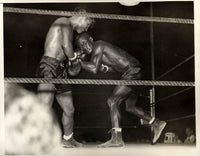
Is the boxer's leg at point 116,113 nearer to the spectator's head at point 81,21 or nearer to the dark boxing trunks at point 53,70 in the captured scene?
the dark boxing trunks at point 53,70

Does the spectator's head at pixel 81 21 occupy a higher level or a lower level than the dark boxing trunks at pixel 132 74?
higher

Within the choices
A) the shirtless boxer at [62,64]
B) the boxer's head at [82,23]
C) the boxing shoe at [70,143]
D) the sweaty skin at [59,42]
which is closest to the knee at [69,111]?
the shirtless boxer at [62,64]

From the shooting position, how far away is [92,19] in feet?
6.31

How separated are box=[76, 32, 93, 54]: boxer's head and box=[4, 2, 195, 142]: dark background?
31mm

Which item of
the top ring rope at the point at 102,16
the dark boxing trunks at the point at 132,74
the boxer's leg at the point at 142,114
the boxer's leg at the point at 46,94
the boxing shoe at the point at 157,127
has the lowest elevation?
the boxing shoe at the point at 157,127

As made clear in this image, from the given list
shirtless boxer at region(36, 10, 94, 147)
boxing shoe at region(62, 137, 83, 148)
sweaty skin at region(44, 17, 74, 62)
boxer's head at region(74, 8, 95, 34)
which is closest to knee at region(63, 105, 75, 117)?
shirtless boxer at region(36, 10, 94, 147)

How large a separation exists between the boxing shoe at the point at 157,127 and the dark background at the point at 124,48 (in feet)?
0.07

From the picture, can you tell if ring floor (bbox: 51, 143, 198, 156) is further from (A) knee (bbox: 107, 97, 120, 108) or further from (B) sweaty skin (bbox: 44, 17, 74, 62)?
(B) sweaty skin (bbox: 44, 17, 74, 62)

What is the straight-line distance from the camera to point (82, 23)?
1.92 meters

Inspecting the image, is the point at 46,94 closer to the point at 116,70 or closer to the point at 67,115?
the point at 67,115

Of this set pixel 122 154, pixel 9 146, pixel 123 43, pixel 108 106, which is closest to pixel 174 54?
pixel 123 43

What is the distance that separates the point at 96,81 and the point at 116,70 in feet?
0.33

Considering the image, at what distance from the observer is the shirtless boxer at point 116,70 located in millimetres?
1903

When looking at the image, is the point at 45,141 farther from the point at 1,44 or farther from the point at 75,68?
the point at 1,44
